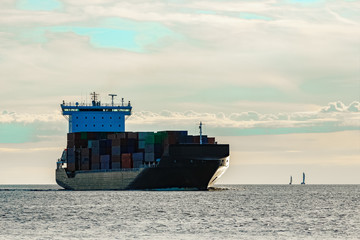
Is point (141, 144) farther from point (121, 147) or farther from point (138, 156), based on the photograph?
point (121, 147)

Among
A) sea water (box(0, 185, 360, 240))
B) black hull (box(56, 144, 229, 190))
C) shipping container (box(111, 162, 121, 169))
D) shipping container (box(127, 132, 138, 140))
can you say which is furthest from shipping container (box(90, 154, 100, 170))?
sea water (box(0, 185, 360, 240))

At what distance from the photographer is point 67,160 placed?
12988 centimetres

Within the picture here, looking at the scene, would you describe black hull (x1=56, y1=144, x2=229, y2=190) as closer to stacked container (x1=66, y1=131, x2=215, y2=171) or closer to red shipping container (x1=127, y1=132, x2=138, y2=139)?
stacked container (x1=66, y1=131, x2=215, y2=171)

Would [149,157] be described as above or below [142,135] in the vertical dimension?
below

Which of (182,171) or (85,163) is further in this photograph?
(85,163)

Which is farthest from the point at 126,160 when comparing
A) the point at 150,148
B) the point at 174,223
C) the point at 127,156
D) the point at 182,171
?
the point at 174,223

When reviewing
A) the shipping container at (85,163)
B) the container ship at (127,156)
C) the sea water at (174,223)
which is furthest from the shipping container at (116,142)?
the sea water at (174,223)

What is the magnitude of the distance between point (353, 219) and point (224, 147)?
141 ft

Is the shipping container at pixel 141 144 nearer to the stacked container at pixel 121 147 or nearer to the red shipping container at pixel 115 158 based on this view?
the stacked container at pixel 121 147

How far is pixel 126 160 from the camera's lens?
11012 cm

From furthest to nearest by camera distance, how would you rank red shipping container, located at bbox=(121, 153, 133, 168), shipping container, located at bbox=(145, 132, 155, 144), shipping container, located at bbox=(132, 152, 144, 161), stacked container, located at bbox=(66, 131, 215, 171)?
red shipping container, located at bbox=(121, 153, 133, 168)
shipping container, located at bbox=(132, 152, 144, 161)
shipping container, located at bbox=(145, 132, 155, 144)
stacked container, located at bbox=(66, 131, 215, 171)

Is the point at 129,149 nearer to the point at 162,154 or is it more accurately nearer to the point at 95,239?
the point at 162,154

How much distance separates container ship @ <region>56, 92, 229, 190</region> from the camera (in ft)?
329

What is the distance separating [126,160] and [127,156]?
2.22 ft
